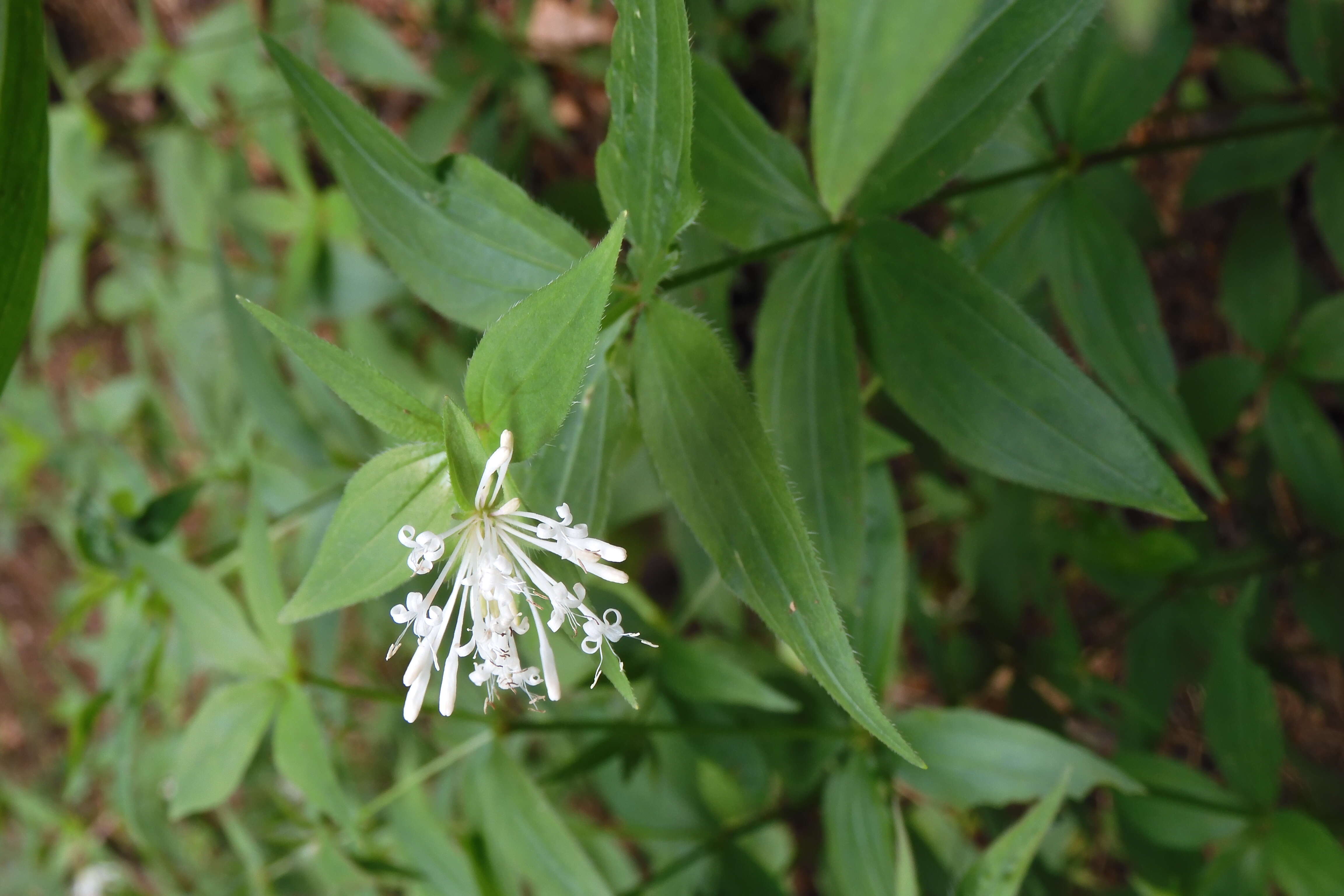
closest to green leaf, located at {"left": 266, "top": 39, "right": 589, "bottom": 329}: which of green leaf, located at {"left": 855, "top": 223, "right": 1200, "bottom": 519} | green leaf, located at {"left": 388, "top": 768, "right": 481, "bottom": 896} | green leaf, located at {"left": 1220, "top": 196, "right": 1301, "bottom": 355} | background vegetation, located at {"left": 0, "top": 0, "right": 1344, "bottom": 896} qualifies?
background vegetation, located at {"left": 0, "top": 0, "right": 1344, "bottom": 896}

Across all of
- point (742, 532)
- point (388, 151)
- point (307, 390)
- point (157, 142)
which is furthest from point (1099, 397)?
point (157, 142)

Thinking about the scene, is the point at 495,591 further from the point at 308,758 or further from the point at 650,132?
the point at 308,758

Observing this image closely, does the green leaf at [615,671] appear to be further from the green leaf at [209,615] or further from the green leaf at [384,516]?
the green leaf at [209,615]

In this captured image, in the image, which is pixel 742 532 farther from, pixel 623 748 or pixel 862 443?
pixel 623 748

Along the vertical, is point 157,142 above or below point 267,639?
above

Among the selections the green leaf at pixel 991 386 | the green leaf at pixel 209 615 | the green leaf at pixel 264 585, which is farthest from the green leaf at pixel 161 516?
the green leaf at pixel 991 386
